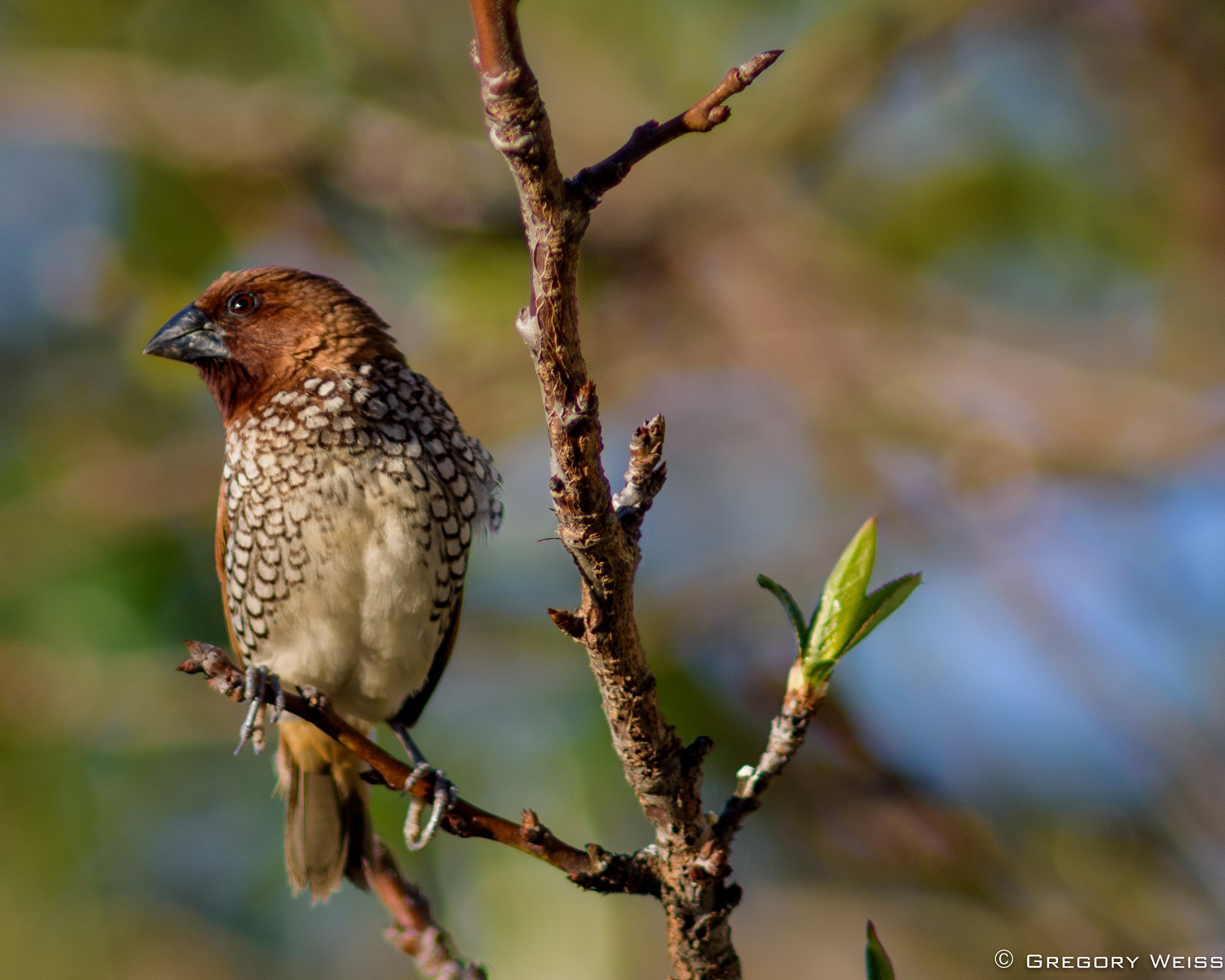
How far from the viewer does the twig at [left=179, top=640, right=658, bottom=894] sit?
84.9 inches

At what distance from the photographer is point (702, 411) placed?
7.22 metres

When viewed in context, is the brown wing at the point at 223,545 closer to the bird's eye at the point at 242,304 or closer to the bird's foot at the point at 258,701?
the bird's foot at the point at 258,701

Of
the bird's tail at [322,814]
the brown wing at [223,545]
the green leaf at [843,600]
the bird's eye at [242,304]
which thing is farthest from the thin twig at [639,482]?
the bird's eye at [242,304]

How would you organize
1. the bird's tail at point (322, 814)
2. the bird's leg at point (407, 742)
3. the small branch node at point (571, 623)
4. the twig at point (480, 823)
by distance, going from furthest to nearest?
the bird's leg at point (407, 742) → the bird's tail at point (322, 814) → the twig at point (480, 823) → the small branch node at point (571, 623)

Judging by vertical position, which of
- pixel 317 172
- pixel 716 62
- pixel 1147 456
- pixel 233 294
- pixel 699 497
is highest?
pixel 716 62

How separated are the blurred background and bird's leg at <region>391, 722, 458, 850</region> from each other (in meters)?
0.97

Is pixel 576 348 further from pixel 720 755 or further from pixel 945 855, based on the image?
pixel 720 755

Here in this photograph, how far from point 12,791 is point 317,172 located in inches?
150

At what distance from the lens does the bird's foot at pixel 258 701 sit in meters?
2.40

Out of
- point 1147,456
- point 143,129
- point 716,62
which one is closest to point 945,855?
point 1147,456

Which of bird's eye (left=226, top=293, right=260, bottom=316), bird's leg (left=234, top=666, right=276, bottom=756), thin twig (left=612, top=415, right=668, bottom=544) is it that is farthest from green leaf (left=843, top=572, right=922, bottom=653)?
bird's eye (left=226, top=293, right=260, bottom=316)

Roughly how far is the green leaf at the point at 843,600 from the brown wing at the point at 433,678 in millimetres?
2234

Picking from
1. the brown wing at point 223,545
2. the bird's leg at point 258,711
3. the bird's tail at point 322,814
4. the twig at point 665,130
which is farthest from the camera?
the bird's tail at point 322,814

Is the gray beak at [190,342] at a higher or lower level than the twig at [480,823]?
→ higher
